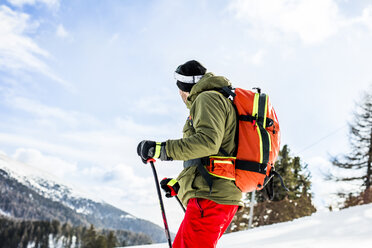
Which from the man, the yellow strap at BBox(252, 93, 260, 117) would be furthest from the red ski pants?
the yellow strap at BBox(252, 93, 260, 117)

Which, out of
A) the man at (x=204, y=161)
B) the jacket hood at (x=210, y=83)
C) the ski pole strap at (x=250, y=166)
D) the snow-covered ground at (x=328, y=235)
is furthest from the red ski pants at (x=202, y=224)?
the snow-covered ground at (x=328, y=235)

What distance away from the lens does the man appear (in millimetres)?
1882

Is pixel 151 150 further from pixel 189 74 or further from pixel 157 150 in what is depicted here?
pixel 189 74

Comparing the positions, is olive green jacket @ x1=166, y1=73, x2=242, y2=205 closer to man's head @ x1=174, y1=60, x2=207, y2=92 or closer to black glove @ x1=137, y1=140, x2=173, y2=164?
black glove @ x1=137, y1=140, x2=173, y2=164

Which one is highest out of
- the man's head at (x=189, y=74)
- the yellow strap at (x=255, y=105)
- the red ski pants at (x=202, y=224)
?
the man's head at (x=189, y=74)

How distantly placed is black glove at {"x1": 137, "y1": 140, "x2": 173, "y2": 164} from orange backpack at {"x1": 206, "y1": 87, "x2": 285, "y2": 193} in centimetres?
31

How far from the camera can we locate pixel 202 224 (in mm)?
1912

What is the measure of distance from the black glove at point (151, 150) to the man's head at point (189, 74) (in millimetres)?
672

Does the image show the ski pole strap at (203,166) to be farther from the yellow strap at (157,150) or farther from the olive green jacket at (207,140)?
the yellow strap at (157,150)

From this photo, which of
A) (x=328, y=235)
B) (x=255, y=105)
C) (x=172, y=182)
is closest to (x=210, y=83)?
(x=255, y=105)

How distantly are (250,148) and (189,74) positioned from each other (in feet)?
2.63

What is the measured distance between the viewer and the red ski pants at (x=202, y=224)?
1.89 meters

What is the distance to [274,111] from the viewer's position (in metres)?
2.21

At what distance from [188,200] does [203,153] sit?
385mm
